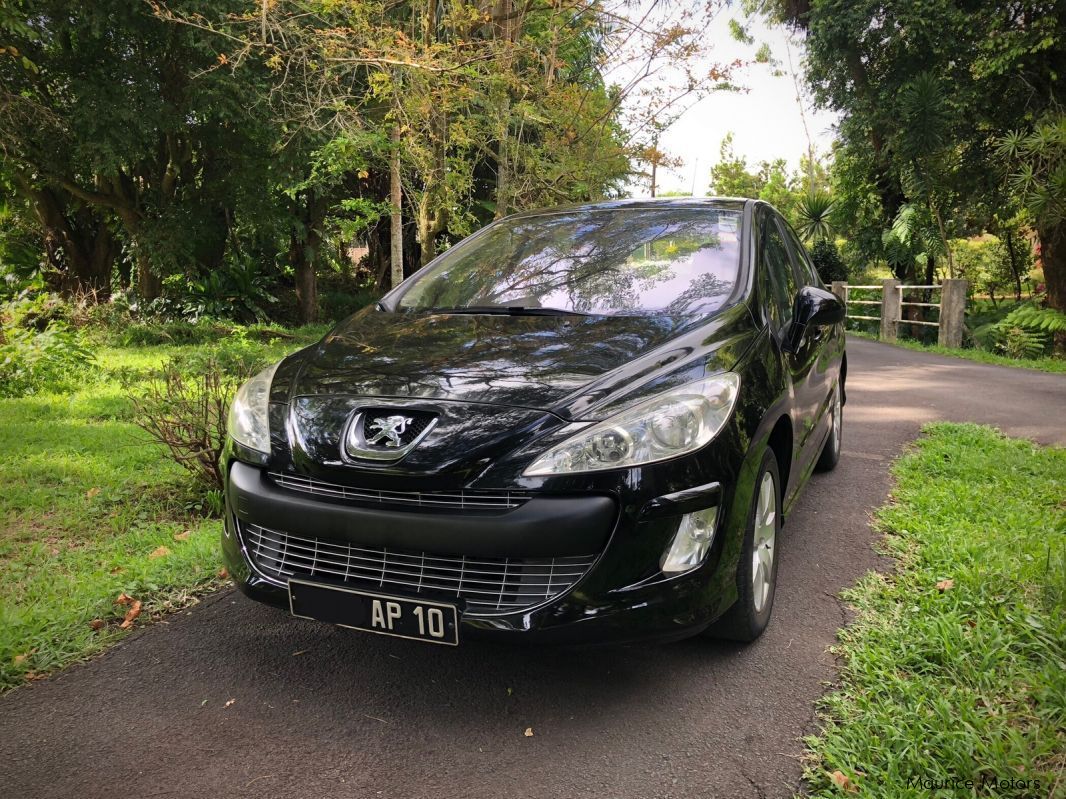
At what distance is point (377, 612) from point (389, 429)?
526 mm

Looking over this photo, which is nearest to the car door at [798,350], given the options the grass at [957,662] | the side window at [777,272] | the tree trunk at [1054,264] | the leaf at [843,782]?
the side window at [777,272]

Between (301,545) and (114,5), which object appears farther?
(114,5)

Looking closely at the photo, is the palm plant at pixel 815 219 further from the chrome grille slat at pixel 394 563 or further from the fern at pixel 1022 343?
the chrome grille slat at pixel 394 563

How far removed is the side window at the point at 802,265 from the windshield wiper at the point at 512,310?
1693 millimetres

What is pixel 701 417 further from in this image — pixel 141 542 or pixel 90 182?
pixel 90 182

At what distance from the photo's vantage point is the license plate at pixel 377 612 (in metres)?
2.10

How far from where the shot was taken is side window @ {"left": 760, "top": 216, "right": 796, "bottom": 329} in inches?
126

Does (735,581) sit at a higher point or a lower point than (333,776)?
higher

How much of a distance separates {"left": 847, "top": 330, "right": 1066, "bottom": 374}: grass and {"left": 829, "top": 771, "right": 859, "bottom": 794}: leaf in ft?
33.6

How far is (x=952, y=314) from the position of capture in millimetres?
13586

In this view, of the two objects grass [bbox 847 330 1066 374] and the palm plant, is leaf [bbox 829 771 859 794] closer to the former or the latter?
grass [bbox 847 330 1066 374]

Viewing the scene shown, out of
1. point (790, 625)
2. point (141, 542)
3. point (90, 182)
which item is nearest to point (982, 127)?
point (790, 625)

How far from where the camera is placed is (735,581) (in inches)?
93.7

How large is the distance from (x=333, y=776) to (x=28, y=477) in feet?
12.8
